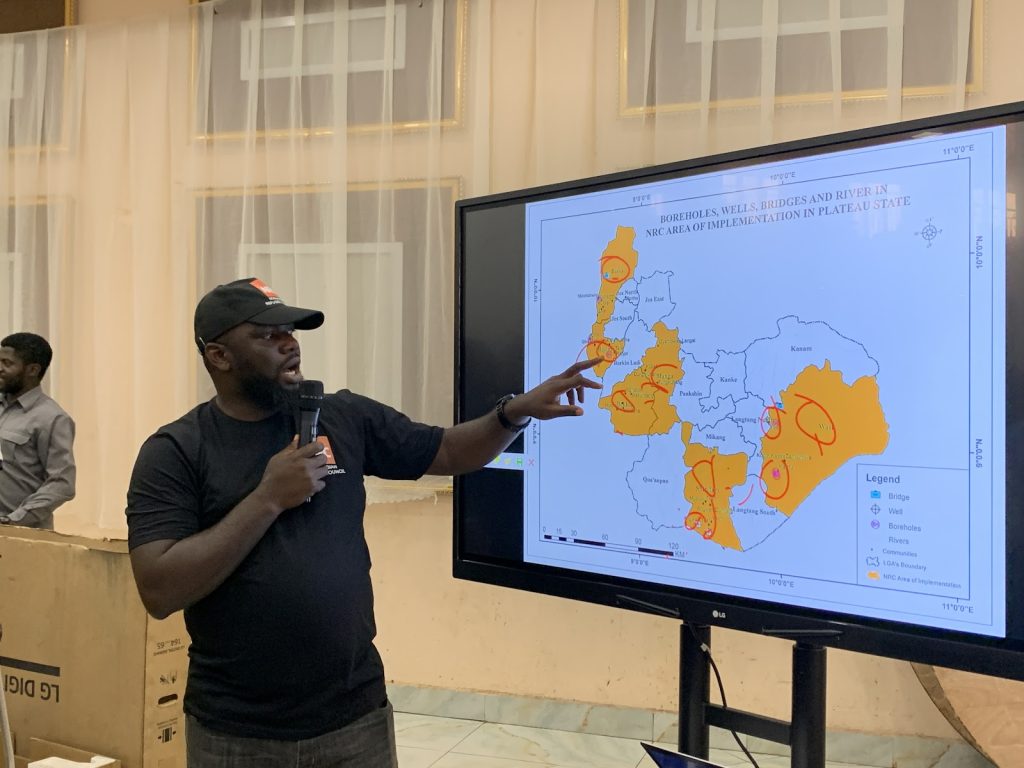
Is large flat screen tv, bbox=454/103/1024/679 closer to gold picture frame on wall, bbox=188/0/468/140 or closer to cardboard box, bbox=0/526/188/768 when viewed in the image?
cardboard box, bbox=0/526/188/768

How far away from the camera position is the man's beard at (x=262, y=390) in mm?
1659

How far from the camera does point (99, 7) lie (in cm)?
374

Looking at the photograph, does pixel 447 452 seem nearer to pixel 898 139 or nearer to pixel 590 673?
pixel 898 139

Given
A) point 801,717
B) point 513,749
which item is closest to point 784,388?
point 801,717

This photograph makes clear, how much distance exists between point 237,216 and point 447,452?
2035mm

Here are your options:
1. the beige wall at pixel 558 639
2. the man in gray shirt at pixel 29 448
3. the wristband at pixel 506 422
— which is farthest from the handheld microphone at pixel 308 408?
the man in gray shirt at pixel 29 448

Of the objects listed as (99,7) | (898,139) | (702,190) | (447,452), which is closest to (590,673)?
(447,452)

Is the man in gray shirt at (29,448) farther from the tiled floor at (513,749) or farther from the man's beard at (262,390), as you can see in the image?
the man's beard at (262,390)

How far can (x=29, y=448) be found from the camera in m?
3.29

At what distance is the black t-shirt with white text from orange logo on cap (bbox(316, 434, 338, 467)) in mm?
16

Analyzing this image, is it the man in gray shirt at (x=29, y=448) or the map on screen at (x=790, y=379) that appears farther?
the man in gray shirt at (x=29, y=448)

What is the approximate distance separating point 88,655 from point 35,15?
9.84ft

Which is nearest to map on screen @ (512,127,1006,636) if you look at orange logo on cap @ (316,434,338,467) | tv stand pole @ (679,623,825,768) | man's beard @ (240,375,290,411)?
tv stand pole @ (679,623,825,768)

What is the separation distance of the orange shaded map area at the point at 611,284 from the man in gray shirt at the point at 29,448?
2.45 m
